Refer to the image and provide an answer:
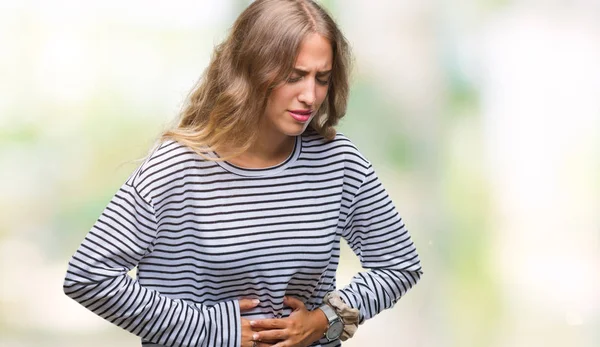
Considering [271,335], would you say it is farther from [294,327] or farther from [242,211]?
[242,211]

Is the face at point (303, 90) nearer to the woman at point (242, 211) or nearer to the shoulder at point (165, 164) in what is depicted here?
the woman at point (242, 211)

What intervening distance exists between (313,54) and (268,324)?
45 centimetres

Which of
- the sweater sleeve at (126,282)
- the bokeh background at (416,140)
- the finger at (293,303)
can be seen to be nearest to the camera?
the sweater sleeve at (126,282)

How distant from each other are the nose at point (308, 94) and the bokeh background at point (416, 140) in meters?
1.28

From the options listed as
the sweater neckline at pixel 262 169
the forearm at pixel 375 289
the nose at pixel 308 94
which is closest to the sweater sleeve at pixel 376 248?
the forearm at pixel 375 289

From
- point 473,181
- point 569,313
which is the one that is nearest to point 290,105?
point 473,181

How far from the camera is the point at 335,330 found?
5.72ft

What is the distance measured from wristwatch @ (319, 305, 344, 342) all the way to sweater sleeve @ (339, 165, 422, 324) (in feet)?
0.15

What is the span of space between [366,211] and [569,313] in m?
1.52

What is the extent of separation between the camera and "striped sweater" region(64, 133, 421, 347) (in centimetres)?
159

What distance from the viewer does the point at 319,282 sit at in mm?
1763

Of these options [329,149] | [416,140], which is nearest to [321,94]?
[329,149]

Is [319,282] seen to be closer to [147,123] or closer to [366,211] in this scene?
[366,211]

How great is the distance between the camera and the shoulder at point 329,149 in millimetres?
1739
